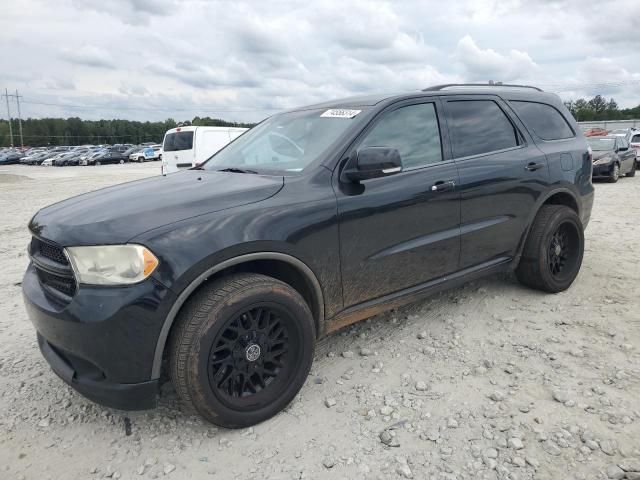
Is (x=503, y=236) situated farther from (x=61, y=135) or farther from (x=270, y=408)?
(x=61, y=135)

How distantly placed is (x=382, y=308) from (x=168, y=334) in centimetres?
143

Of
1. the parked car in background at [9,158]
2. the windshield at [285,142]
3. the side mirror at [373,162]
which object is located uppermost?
the parked car in background at [9,158]

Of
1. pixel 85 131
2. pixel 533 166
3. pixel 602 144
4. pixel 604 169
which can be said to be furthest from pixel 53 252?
pixel 85 131

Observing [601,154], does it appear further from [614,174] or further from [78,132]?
[78,132]

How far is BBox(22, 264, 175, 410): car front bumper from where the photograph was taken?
225 cm

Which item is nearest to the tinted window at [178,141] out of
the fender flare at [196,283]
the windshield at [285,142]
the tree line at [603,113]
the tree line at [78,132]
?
the windshield at [285,142]

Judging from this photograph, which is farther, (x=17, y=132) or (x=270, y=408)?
(x=17, y=132)

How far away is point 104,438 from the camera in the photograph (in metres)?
2.65

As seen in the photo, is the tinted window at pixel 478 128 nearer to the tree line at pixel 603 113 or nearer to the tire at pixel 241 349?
the tire at pixel 241 349

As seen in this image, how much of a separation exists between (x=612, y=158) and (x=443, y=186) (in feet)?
42.8

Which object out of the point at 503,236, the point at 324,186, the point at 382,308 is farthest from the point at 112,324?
the point at 503,236

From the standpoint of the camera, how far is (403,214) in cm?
317

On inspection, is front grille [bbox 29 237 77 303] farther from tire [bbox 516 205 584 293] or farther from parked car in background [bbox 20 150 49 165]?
parked car in background [bbox 20 150 49 165]

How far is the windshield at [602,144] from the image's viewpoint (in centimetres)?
1436
